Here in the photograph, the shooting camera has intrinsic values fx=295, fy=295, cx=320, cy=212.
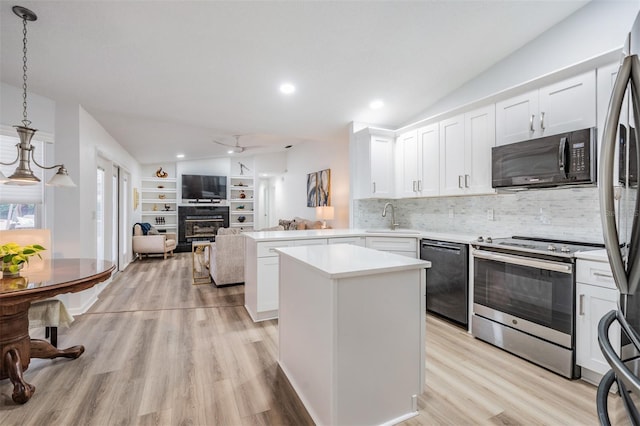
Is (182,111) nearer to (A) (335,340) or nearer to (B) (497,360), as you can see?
(A) (335,340)

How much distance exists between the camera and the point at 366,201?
14.7 ft

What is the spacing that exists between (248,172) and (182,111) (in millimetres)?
5584

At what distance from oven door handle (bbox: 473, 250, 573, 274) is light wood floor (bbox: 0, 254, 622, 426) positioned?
2.55 ft

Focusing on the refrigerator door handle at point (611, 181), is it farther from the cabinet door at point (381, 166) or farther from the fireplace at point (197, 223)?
the fireplace at point (197, 223)

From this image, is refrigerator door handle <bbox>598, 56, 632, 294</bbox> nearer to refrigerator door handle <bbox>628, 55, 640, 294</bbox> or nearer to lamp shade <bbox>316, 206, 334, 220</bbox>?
refrigerator door handle <bbox>628, 55, 640, 294</bbox>

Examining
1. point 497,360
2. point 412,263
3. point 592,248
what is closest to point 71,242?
point 412,263

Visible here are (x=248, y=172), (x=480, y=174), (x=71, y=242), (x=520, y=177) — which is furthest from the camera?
(x=248, y=172)

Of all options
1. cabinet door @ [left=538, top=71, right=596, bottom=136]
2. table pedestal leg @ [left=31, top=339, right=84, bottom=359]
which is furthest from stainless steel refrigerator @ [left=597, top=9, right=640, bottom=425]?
table pedestal leg @ [left=31, top=339, right=84, bottom=359]

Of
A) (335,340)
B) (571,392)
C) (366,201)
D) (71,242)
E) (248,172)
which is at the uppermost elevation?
(248,172)

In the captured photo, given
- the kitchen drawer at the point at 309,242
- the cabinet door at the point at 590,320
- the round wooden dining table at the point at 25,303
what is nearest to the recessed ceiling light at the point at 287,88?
the kitchen drawer at the point at 309,242

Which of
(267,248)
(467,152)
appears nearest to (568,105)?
(467,152)

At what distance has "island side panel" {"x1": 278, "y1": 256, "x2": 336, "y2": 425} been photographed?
1.53 m

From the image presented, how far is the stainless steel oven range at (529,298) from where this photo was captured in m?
2.13

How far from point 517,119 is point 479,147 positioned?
43 cm
